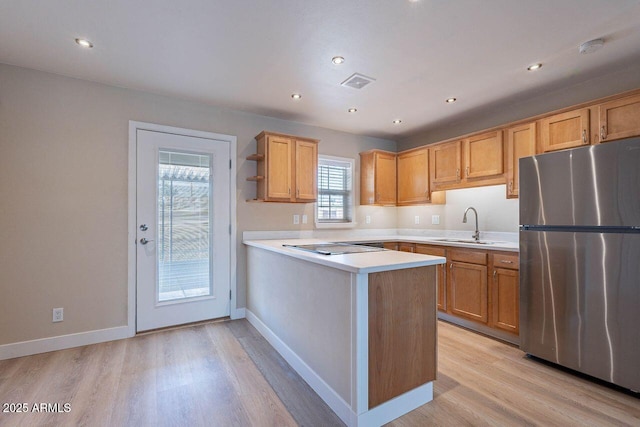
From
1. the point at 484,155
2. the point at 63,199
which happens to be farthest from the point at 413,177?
the point at 63,199

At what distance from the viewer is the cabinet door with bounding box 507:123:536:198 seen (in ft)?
9.34

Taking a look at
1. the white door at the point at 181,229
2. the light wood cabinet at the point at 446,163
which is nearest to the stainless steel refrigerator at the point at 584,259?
the light wood cabinet at the point at 446,163

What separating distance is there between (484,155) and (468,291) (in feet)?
4.90

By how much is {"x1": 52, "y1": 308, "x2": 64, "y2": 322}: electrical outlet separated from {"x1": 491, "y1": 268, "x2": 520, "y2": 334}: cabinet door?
13.1 ft

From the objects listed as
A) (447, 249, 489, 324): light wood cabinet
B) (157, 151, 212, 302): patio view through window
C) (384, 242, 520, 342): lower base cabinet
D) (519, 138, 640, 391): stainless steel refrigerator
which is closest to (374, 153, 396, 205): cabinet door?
(384, 242, 520, 342): lower base cabinet

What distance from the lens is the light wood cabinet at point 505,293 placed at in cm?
271

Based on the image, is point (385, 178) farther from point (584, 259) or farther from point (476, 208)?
point (584, 259)

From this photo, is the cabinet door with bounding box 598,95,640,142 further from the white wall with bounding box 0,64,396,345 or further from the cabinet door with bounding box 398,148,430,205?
the white wall with bounding box 0,64,396,345

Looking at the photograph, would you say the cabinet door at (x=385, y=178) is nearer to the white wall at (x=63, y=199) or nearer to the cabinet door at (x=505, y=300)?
the cabinet door at (x=505, y=300)

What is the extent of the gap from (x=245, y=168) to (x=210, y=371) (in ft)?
7.12

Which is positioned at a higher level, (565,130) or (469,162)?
(565,130)

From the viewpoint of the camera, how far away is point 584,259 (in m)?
2.17

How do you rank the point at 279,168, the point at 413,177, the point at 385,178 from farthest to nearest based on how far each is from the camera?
the point at 385,178
the point at 413,177
the point at 279,168

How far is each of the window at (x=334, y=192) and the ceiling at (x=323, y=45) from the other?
3.83 ft
